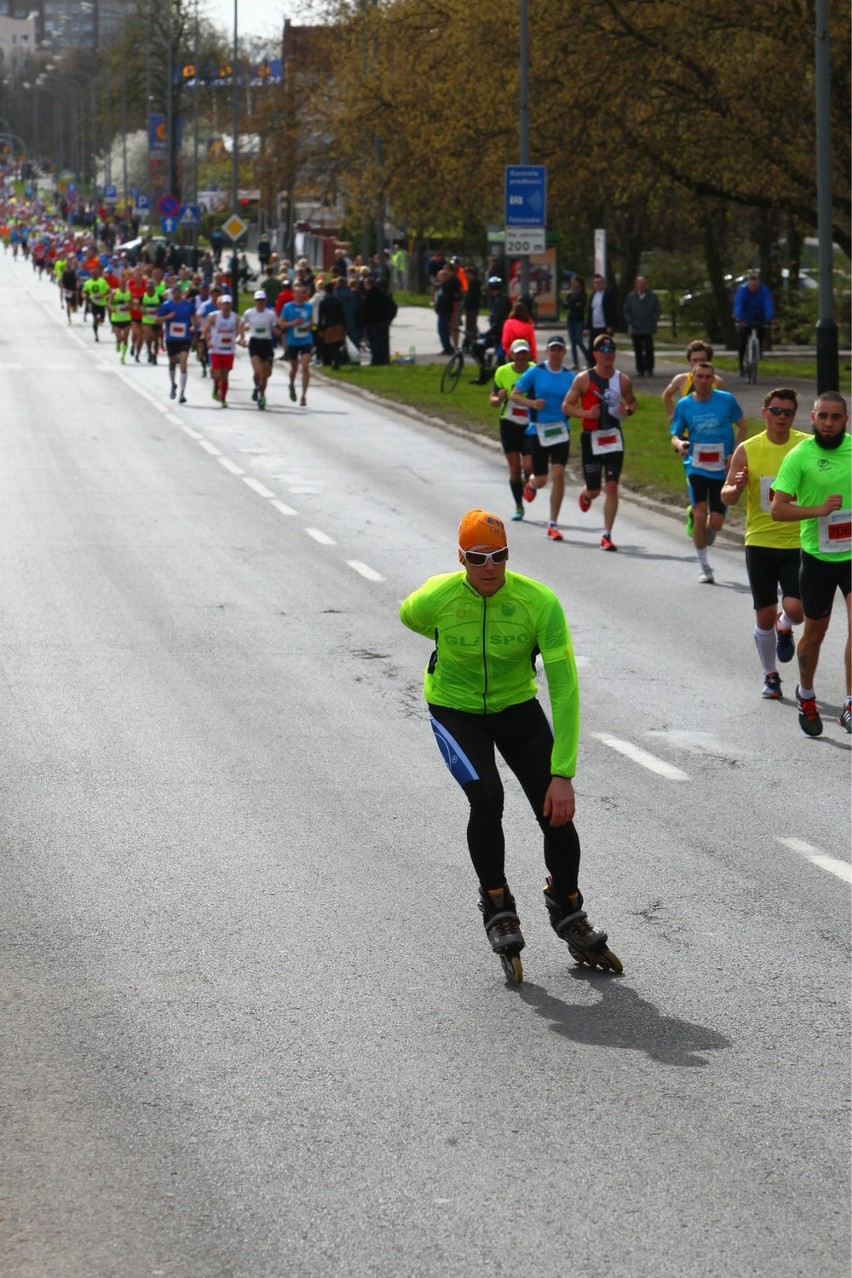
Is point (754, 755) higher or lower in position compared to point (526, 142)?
lower

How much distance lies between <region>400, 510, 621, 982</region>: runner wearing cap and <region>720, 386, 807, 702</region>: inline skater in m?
5.59

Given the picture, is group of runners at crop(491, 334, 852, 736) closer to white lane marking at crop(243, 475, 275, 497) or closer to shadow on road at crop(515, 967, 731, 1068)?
shadow on road at crop(515, 967, 731, 1068)

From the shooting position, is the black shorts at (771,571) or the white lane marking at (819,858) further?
the black shorts at (771,571)

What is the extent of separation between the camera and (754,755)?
11555 millimetres

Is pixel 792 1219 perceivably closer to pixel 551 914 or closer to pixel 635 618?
pixel 551 914

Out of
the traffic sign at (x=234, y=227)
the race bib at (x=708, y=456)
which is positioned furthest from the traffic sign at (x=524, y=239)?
the traffic sign at (x=234, y=227)

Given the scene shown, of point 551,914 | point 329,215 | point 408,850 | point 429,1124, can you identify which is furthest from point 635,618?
point 329,215

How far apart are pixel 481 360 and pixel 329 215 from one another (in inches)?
3027

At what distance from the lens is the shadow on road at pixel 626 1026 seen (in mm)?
7012

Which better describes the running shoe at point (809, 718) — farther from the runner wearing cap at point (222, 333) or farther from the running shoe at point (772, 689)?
the runner wearing cap at point (222, 333)

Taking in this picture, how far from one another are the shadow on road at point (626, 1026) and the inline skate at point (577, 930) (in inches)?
3.8

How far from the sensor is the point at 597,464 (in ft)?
64.4

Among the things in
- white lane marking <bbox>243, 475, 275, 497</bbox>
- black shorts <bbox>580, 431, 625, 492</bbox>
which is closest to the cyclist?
white lane marking <bbox>243, 475, 275, 497</bbox>

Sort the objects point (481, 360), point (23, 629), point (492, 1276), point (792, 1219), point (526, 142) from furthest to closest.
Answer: point (481, 360) → point (526, 142) → point (23, 629) → point (792, 1219) → point (492, 1276)
